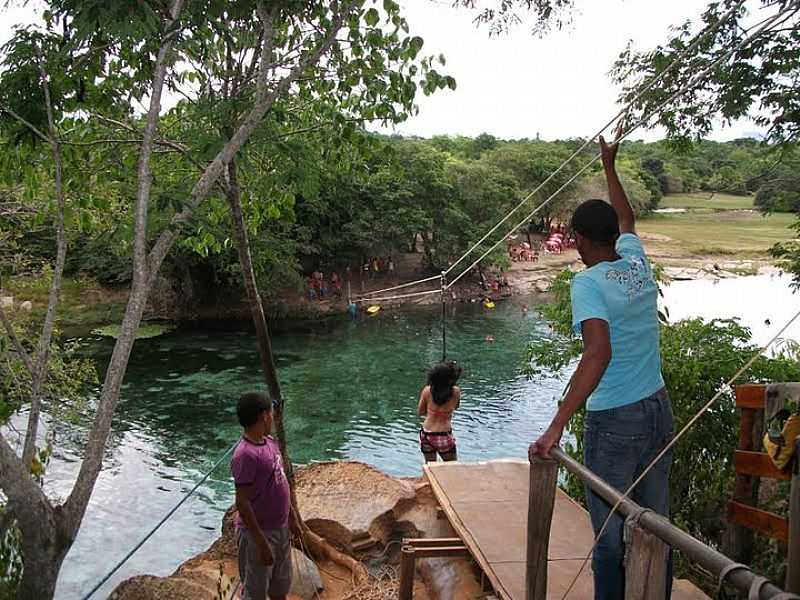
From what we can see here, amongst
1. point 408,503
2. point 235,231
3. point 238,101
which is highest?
point 238,101

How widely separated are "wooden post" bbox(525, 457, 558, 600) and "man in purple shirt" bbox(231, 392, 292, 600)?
4.69ft

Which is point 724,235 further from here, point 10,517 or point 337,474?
point 10,517

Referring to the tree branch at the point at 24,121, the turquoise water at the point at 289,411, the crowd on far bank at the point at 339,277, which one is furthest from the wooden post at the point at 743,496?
the crowd on far bank at the point at 339,277

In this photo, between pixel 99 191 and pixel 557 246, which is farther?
pixel 557 246

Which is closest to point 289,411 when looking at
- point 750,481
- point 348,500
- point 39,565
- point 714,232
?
point 348,500

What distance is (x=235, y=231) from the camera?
5305 millimetres

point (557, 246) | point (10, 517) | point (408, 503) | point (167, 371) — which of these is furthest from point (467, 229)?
point (10, 517)

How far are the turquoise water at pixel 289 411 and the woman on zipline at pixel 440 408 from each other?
4.51 meters

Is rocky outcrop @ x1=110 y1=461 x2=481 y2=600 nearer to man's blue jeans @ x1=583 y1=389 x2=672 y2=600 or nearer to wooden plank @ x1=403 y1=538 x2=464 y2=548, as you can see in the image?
wooden plank @ x1=403 y1=538 x2=464 y2=548

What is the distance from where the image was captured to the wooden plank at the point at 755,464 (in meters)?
3.46

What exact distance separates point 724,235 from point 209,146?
42.3 metres

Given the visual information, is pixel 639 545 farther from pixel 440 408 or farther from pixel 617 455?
pixel 440 408

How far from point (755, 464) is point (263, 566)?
2.59 m

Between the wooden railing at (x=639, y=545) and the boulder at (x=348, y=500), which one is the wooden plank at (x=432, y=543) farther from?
the boulder at (x=348, y=500)
